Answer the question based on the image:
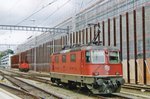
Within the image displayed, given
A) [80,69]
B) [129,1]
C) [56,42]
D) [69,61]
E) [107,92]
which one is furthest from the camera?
[56,42]

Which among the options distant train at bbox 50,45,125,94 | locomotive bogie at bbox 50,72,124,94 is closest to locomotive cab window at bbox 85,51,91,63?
distant train at bbox 50,45,125,94

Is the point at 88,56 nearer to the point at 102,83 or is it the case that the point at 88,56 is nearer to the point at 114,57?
the point at 114,57

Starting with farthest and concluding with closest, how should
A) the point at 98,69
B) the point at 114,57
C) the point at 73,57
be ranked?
the point at 73,57
the point at 114,57
the point at 98,69

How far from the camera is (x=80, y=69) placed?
72.8ft

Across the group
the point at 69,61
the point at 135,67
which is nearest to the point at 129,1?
the point at 135,67

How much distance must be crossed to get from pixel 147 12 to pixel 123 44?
4799 millimetres

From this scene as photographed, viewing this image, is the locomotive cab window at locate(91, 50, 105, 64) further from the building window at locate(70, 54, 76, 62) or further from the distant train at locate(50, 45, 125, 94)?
the building window at locate(70, 54, 76, 62)

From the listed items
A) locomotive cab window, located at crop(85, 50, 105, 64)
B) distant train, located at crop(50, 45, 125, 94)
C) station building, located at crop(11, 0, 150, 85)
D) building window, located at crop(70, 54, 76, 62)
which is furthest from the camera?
station building, located at crop(11, 0, 150, 85)

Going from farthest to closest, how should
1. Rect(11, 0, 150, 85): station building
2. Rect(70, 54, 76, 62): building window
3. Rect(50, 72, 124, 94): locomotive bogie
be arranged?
Rect(11, 0, 150, 85): station building → Rect(70, 54, 76, 62): building window → Rect(50, 72, 124, 94): locomotive bogie

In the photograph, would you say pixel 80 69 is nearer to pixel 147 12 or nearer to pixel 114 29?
pixel 147 12

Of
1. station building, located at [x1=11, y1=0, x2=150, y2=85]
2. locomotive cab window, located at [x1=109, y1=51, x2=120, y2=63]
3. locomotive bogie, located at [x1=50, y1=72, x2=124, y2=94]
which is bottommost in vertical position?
locomotive bogie, located at [x1=50, y1=72, x2=124, y2=94]

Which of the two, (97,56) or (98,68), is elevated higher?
(97,56)

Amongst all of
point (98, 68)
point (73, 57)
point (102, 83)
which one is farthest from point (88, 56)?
point (73, 57)

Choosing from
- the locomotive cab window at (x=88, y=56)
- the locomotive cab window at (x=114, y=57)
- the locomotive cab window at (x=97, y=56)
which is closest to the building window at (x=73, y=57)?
the locomotive cab window at (x=88, y=56)
